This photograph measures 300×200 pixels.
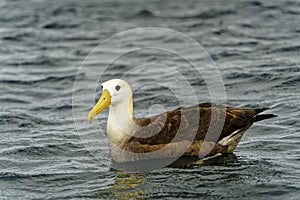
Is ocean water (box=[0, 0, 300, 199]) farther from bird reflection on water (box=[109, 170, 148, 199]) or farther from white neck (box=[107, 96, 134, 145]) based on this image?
white neck (box=[107, 96, 134, 145])

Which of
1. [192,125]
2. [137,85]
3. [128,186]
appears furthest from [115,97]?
[137,85]

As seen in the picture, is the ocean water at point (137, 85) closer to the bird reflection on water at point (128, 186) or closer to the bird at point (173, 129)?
the bird reflection on water at point (128, 186)

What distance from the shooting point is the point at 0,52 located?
18.1 m

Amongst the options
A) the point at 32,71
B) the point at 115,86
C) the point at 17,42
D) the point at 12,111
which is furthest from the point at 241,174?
the point at 17,42

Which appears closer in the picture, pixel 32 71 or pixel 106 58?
pixel 32 71

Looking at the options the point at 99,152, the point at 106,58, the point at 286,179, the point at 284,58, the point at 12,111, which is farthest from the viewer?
the point at 106,58

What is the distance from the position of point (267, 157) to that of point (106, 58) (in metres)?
9.01

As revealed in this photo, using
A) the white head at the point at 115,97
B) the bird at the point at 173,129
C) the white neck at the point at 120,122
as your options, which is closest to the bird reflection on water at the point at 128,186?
the bird at the point at 173,129

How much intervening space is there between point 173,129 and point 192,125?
0.93ft

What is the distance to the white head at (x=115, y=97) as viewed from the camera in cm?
909

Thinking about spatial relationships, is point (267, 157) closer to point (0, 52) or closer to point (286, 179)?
point (286, 179)

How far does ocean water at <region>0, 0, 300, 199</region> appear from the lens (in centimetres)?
834

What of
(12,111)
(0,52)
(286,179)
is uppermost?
(0,52)

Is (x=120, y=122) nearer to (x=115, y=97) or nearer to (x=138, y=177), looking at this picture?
(x=115, y=97)
